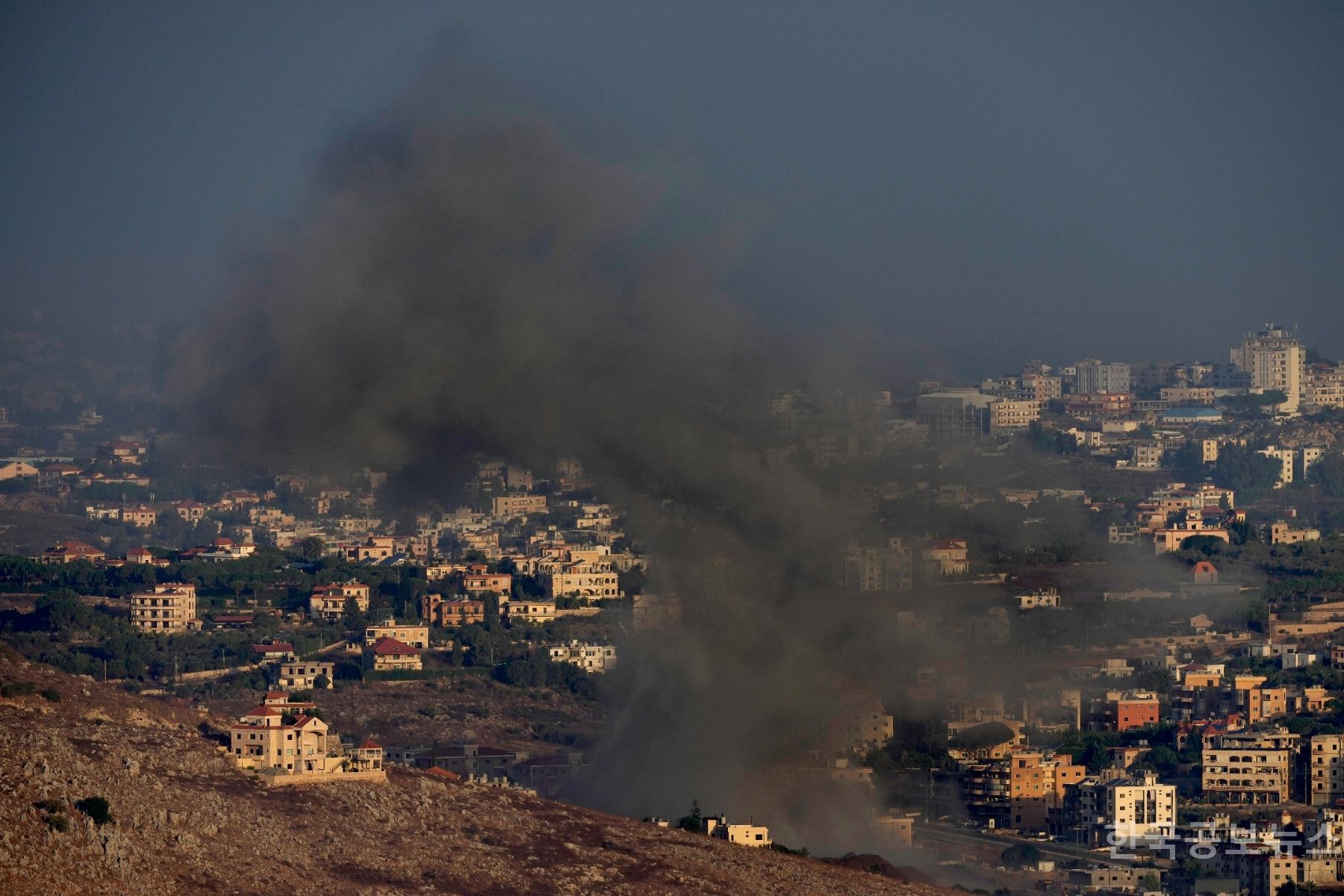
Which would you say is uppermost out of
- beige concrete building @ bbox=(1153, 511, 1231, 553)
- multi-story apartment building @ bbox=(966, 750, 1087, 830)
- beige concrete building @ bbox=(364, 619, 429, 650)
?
beige concrete building @ bbox=(1153, 511, 1231, 553)

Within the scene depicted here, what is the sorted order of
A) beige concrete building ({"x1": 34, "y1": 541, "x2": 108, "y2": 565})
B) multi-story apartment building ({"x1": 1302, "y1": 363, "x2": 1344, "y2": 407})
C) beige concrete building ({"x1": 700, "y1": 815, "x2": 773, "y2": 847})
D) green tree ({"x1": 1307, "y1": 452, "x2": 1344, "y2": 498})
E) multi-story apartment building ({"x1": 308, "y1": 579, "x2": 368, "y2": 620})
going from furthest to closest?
multi-story apartment building ({"x1": 1302, "y1": 363, "x2": 1344, "y2": 407}), green tree ({"x1": 1307, "y1": 452, "x2": 1344, "y2": 498}), beige concrete building ({"x1": 34, "y1": 541, "x2": 108, "y2": 565}), multi-story apartment building ({"x1": 308, "y1": 579, "x2": 368, "y2": 620}), beige concrete building ({"x1": 700, "y1": 815, "x2": 773, "y2": 847})

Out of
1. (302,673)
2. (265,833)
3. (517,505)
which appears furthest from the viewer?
(517,505)

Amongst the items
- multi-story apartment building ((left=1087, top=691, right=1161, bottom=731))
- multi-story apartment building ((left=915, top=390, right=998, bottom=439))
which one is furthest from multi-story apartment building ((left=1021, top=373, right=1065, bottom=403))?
multi-story apartment building ((left=1087, top=691, right=1161, bottom=731))

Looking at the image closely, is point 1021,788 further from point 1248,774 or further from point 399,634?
point 399,634

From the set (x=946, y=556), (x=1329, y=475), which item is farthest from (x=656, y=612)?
(x=1329, y=475)

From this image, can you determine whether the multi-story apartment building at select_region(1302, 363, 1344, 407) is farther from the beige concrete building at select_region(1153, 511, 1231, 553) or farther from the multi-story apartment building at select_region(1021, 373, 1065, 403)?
the beige concrete building at select_region(1153, 511, 1231, 553)
